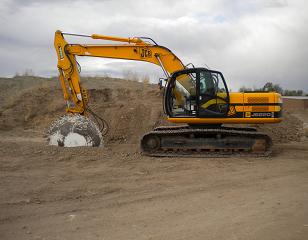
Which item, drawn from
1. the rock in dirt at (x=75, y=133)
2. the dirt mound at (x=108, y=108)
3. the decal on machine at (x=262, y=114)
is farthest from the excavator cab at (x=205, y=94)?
the dirt mound at (x=108, y=108)

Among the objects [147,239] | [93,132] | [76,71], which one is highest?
[76,71]

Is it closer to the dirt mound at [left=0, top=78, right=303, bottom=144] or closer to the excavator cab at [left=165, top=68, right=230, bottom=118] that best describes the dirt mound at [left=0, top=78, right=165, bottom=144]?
the dirt mound at [left=0, top=78, right=303, bottom=144]

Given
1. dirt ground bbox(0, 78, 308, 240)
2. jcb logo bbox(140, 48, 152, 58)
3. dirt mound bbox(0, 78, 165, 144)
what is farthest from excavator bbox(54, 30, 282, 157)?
dirt mound bbox(0, 78, 165, 144)

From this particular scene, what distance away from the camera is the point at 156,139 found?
37.8 ft

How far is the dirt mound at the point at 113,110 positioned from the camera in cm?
1645

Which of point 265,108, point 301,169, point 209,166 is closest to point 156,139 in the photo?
point 209,166

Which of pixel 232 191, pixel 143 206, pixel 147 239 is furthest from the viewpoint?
pixel 232 191

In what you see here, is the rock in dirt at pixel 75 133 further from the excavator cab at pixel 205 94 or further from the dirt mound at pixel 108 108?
the dirt mound at pixel 108 108

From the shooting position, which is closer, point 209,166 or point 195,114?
point 209,166

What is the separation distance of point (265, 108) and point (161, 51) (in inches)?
129

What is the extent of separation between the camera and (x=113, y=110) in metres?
18.0

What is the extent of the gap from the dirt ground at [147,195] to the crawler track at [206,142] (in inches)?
14.1

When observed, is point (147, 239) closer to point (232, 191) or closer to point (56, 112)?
point (232, 191)

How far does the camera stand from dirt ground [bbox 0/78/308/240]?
5.79 m
